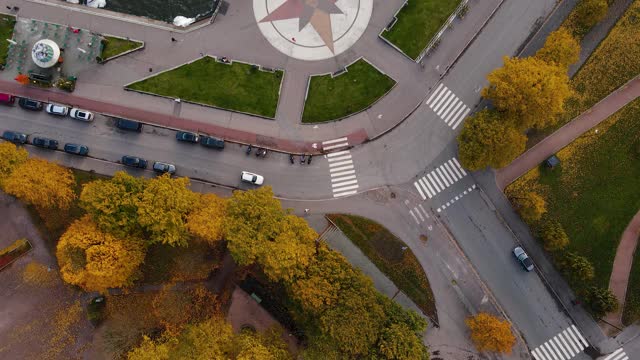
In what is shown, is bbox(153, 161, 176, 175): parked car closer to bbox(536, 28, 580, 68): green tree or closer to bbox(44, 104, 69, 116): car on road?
bbox(44, 104, 69, 116): car on road

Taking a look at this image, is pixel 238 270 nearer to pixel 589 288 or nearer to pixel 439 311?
pixel 439 311

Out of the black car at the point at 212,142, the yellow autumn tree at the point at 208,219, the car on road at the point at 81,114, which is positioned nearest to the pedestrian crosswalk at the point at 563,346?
the yellow autumn tree at the point at 208,219

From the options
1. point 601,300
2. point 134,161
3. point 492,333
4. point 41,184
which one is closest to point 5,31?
point 41,184

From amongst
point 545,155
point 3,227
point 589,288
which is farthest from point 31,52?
point 589,288

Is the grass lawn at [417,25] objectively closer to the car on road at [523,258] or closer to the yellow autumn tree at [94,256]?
the car on road at [523,258]

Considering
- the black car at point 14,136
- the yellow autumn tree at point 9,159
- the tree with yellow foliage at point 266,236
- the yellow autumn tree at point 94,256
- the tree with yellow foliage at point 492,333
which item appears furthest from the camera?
the black car at point 14,136

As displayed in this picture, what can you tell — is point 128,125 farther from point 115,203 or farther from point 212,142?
point 115,203
